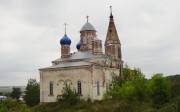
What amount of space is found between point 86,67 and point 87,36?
745cm

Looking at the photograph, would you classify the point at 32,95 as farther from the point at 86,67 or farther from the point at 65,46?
the point at 86,67

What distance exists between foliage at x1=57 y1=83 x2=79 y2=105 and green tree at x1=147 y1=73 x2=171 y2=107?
348 inches

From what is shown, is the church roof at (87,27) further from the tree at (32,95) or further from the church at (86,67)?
the tree at (32,95)

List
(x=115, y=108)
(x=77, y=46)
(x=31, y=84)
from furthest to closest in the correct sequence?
1. (x=31, y=84)
2. (x=77, y=46)
3. (x=115, y=108)

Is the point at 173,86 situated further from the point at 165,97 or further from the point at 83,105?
the point at 83,105

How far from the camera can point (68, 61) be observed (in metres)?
39.8

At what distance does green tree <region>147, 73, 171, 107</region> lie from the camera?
2655cm

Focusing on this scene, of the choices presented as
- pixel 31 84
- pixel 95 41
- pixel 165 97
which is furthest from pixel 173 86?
pixel 31 84

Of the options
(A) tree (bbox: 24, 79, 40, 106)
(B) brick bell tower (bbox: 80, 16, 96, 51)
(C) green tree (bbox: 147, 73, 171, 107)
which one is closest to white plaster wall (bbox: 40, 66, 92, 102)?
(B) brick bell tower (bbox: 80, 16, 96, 51)

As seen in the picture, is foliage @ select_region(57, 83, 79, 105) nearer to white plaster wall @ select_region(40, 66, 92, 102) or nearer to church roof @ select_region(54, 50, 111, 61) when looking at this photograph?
white plaster wall @ select_region(40, 66, 92, 102)

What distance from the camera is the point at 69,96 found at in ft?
110

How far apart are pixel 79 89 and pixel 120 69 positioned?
6920 mm

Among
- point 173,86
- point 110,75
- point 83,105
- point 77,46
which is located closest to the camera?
point 173,86

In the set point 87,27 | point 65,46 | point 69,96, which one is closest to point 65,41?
point 65,46
